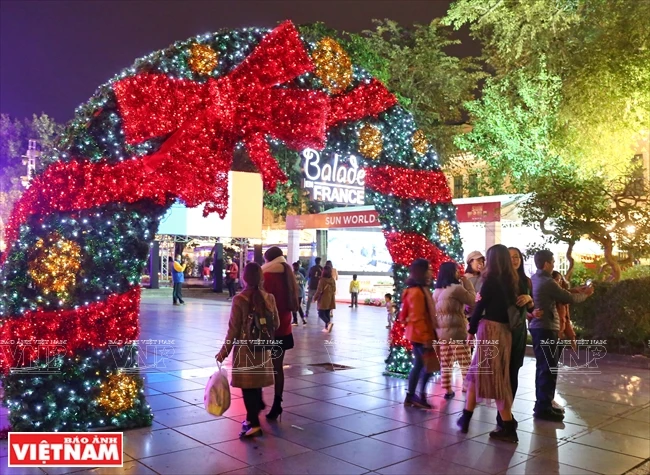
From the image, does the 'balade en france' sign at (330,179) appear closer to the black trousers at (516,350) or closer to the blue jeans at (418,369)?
the blue jeans at (418,369)

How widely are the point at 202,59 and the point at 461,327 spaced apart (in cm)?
398

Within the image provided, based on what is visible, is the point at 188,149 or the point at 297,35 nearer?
the point at 188,149

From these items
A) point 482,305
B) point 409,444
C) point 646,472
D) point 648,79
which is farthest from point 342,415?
point 648,79

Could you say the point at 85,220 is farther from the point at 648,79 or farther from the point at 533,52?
the point at 533,52

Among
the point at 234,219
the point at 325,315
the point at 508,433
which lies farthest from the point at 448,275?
the point at 234,219

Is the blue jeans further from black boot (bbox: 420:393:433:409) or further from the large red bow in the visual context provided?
the large red bow

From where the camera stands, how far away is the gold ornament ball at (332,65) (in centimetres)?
680

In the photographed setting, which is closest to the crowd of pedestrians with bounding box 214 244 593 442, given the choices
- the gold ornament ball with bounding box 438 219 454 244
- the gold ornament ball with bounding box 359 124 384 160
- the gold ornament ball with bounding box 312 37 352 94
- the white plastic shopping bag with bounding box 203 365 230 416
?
the white plastic shopping bag with bounding box 203 365 230 416

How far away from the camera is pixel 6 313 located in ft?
16.7

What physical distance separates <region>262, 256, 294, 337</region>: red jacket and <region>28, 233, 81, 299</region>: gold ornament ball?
6.19 ft

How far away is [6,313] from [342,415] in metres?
3.35

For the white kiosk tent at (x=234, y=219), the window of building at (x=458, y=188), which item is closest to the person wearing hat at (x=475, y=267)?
the white kiosk tent at (x=234, y=219)

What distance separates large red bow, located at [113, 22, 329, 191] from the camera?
18.1 ft

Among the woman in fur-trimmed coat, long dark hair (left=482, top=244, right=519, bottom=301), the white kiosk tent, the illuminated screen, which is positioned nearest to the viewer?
long dark hair (left=482, top=244, right=519, bottom=301)
